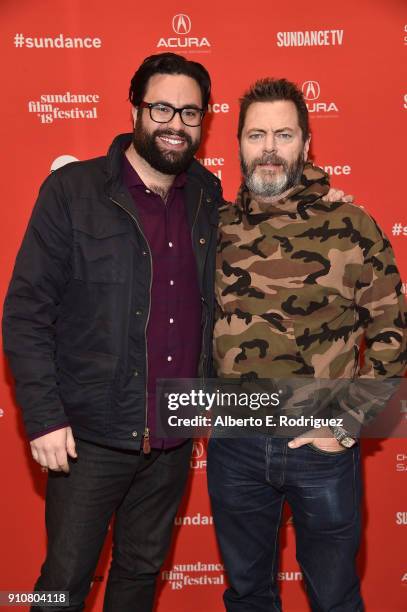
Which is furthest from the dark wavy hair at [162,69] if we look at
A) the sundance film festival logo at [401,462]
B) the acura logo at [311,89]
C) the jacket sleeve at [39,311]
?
the sundance film festival logo at [401,462]

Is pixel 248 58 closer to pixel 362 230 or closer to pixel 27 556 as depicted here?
pixel 362 230

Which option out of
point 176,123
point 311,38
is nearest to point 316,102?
point 311,38

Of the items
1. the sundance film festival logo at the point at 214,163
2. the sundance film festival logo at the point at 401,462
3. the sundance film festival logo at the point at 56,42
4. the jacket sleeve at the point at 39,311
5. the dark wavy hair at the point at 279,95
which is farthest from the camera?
the sundance film festival logo at the point at 401,462

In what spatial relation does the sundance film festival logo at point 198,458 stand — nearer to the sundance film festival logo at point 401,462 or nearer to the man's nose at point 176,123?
the sundance film festival logo at point 401,462

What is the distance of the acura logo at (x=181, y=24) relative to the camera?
2.73 m

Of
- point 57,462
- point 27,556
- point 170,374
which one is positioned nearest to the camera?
point 57,462

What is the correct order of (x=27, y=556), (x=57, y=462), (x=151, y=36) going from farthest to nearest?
1. (x=27, y=556)
2. (x=151, y=36)
3. (x=57, y=462)

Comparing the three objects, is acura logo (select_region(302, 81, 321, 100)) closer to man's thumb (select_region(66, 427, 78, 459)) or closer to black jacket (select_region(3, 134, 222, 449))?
black jacket (select_region(3, 134, 222, 449))

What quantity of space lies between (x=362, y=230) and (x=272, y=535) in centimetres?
113

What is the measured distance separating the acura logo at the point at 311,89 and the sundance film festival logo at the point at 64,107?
3.05 ft

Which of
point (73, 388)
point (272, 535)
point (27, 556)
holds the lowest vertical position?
point (27, 556)

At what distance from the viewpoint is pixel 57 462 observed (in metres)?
1.99

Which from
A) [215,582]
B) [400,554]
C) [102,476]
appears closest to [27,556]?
[215,582]

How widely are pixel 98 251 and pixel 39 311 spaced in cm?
27
